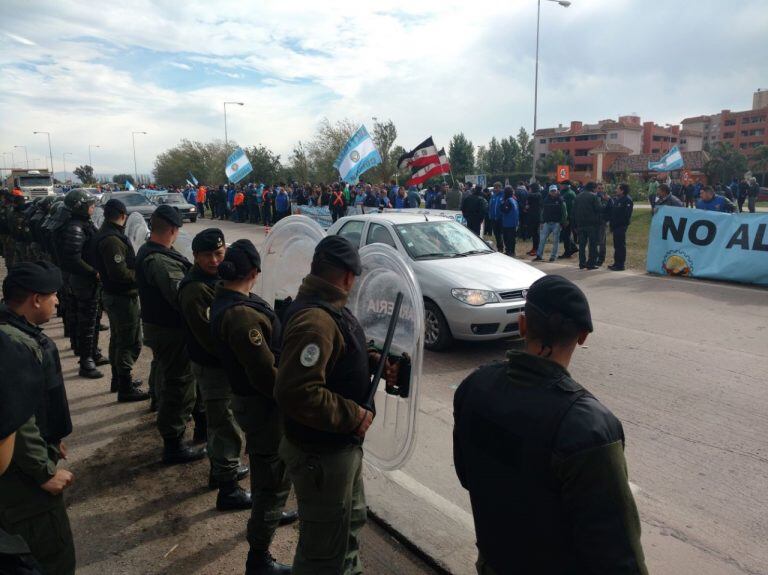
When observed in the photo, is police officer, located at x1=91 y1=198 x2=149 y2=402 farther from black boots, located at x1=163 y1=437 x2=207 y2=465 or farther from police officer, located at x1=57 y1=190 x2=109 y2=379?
black boots, located at x1=163 y1=437 x2=207 y2=465

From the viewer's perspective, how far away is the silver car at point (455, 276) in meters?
6.56

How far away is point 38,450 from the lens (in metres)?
2.30

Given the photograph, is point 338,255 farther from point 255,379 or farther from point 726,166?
point 726,166

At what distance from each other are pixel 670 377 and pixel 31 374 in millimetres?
5874

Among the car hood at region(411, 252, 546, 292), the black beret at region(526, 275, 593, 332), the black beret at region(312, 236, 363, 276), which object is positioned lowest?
the car hood at region(411, 252, 546, 292)

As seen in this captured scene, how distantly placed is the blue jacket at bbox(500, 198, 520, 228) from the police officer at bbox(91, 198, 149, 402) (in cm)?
1027

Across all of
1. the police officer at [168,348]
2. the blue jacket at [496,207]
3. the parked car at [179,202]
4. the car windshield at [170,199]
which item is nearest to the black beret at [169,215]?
the police officer at [168,348]

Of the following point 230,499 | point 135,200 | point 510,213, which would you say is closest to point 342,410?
point 230,499

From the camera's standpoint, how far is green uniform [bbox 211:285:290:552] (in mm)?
2848

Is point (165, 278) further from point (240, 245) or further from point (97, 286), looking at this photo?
point (97, 286)

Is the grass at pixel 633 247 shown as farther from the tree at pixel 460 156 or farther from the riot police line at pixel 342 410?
the tree at pixel 460 156

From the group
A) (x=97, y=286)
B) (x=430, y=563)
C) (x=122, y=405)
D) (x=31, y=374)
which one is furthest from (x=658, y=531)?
(x=97, y=286)

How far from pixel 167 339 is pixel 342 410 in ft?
8.04

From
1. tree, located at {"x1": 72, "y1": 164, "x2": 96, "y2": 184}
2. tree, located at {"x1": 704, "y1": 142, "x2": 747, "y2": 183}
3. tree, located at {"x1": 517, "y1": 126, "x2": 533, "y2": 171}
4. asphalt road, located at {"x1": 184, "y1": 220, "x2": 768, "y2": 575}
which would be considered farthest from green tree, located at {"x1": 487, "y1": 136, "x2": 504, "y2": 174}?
asphalt road, located at {"x1": 184, "y1": 220, "x2": 768, "y2": 575}
